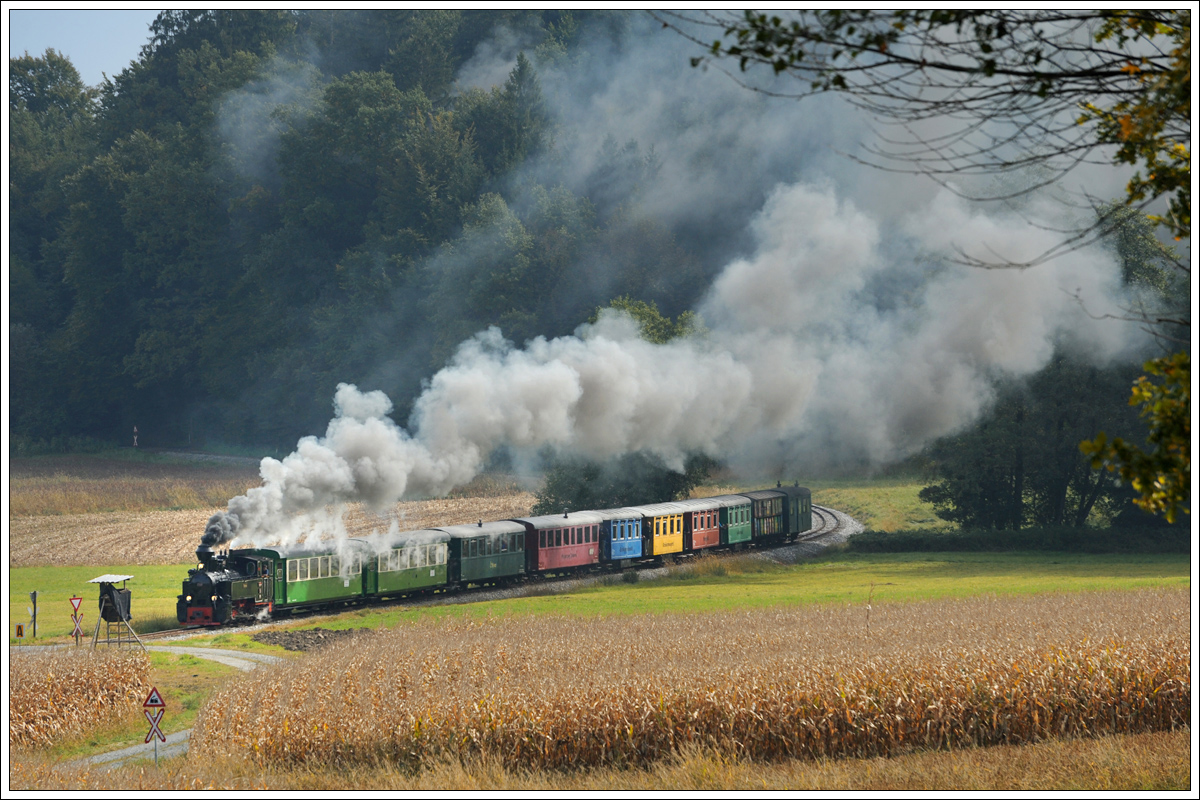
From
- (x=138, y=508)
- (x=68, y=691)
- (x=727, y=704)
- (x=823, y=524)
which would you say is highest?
(x=727, y=704)

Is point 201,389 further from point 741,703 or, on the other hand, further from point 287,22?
point 741,703

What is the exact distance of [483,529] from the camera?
29766mm

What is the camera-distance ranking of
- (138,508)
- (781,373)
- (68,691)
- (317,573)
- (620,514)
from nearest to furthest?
(68,691) → (317,573) → (620,514) → (781,373) → (138,508)

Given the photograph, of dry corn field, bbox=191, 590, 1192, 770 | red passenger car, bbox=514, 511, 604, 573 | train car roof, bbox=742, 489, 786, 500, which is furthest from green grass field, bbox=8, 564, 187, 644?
train car roof, bbox=742, 489, 786, 500

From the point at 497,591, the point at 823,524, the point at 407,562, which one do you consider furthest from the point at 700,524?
the point at 407,562

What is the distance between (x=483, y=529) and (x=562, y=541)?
330 centimetres

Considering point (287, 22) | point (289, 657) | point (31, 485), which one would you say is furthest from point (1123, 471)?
point (287, 22)

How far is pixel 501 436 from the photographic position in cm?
2942

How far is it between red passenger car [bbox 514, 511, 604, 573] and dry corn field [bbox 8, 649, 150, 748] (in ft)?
45.2

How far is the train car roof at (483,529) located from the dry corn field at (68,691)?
35.6 feet

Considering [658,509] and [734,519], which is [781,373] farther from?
[658,509]

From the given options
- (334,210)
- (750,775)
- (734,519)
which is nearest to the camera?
(750,775)

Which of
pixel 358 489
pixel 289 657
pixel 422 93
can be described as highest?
pixel 422 93

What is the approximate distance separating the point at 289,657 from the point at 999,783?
15.0 metres
